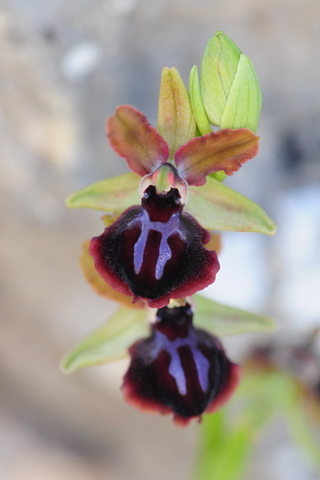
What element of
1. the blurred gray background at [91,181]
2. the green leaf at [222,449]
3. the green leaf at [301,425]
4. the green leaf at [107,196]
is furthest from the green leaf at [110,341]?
the blurred gray background at [91,181]

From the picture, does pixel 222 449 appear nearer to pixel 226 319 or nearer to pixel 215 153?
pixel 226 319

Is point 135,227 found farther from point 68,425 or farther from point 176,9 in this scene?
point 68,425

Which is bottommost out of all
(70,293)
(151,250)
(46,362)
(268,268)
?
(151,250)

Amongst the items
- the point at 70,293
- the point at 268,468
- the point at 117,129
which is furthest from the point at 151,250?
→ the point at 268,468

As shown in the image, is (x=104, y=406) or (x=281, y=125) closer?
(x=281, y=125)

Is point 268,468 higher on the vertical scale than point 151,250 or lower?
higher

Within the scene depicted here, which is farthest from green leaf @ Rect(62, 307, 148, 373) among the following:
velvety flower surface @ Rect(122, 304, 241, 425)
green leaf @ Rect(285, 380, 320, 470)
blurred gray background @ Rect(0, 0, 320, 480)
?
blurred gray background @ Rect(0, 0, 320, 480)

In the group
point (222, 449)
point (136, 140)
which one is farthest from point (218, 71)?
point (222, 449)
